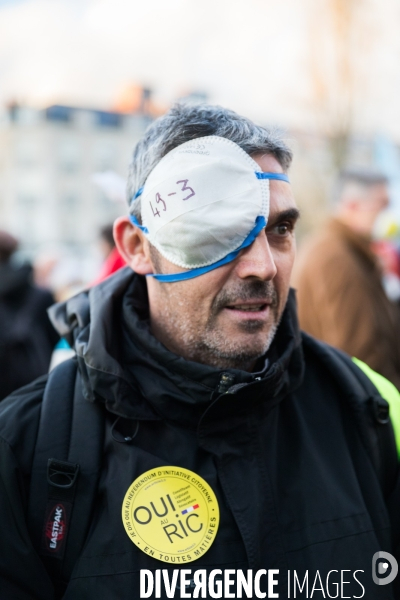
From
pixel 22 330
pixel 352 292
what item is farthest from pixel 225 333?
pixel 22 330

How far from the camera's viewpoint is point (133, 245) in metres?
2.29

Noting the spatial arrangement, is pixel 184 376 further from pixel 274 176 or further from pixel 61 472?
pixel 274 176

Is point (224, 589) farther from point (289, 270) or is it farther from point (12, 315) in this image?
point (12, 315)

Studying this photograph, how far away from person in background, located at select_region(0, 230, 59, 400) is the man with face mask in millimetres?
2233

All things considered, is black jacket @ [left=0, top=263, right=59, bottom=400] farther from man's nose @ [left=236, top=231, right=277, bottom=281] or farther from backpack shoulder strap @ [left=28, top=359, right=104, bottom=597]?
man's nose @ [left=236, top=231, right=277, bottom=281]

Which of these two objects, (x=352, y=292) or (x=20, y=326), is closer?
(x=352, y=292)

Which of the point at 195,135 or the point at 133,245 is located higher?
the point at 195,135

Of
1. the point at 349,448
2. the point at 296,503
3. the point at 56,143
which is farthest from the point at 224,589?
the point at 56,143

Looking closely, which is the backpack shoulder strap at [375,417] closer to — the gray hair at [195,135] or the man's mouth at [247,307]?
the man's mouth at [247,307]

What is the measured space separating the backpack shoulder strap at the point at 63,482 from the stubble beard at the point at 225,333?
389 millimetres

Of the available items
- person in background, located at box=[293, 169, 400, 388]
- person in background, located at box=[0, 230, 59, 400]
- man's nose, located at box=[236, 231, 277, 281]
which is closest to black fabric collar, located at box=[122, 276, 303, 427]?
man's nose, located at box=[236, 231, 277, 281]

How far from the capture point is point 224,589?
172 centimetres

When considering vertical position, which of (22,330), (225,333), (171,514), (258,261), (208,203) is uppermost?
(208,203)

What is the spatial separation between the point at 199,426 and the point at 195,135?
3.13ft
